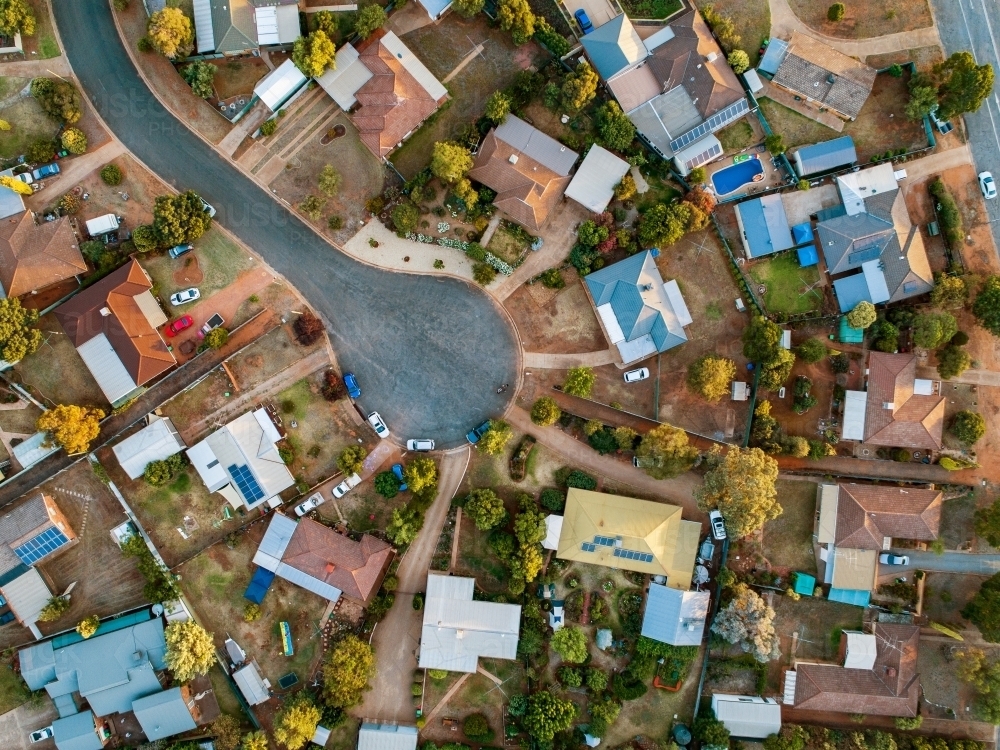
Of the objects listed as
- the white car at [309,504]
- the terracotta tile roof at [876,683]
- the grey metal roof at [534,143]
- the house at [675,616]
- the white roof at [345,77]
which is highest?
the white roof at [345,77]

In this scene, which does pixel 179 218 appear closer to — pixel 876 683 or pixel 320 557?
pixel 320 557

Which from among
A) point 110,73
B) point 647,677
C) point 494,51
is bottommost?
point 647,677

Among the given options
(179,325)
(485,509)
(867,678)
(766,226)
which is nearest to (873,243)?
(766,226)

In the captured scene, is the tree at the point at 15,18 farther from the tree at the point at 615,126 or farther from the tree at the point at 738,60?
the tree at the point at 738,60

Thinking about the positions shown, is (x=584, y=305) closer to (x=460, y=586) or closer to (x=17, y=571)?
(x=460, y=586)

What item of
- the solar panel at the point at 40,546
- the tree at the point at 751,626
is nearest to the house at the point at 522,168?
the tree at the point at 751,626

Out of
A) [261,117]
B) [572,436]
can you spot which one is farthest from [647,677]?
[261,117]
